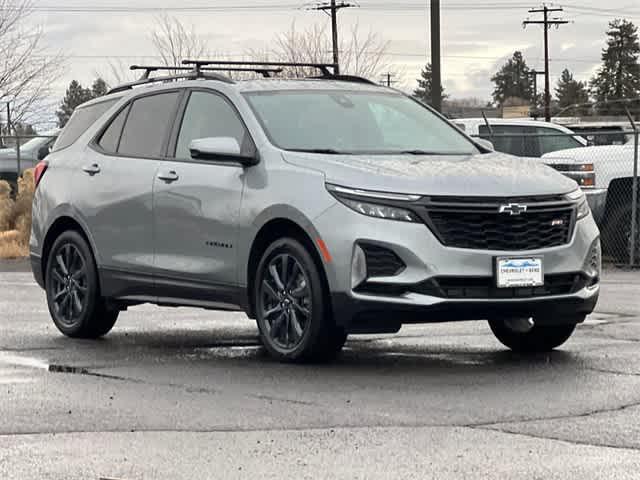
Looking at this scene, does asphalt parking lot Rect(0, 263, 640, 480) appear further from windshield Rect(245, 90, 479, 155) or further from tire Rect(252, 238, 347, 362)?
windshield Rect(245, 90, 479, 155)

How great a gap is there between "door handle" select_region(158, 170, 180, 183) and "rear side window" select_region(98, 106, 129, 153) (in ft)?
2.97

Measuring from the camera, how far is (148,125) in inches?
424

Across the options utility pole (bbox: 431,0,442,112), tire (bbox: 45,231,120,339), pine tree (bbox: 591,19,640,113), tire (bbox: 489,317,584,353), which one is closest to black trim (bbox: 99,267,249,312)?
tire (bbox: 45,231,120,339)

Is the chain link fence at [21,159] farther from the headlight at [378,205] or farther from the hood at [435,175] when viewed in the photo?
the headlight at [378,205]

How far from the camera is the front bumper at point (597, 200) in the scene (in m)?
17.9

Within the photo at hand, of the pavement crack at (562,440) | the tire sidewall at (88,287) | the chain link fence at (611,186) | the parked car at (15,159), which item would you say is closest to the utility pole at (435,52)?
the parked car at (15,159)

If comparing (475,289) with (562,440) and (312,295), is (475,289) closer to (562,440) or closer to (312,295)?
(312,295)

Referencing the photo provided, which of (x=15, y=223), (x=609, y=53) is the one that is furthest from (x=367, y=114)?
(x=609, y=53)

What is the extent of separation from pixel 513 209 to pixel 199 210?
7.09 ft

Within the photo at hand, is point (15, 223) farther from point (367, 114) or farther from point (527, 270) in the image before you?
point (527, 270)

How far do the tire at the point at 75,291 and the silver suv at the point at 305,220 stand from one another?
0.01 m

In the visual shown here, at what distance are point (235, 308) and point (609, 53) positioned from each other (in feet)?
426

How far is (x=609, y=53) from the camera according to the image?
445ft

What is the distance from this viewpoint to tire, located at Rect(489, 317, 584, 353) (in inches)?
386
